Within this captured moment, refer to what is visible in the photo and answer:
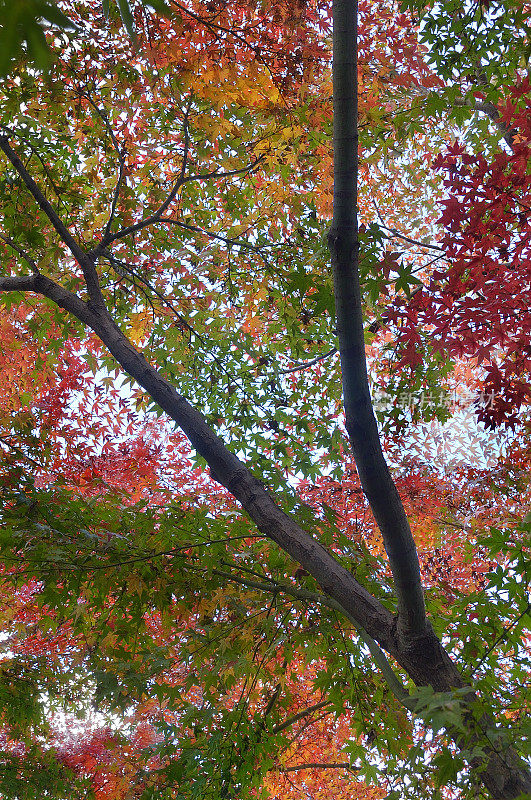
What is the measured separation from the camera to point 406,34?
4.95 m

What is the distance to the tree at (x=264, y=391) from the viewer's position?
7.25 feet

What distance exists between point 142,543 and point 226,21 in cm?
324

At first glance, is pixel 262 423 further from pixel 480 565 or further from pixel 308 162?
pixel 480 565

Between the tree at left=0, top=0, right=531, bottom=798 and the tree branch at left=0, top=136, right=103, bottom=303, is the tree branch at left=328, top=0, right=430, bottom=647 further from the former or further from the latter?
the tree branch at left=0, top=136, right=103, bottom=303

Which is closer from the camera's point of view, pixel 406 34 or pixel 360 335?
pixel 360 335

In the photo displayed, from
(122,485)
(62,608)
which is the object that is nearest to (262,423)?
(122,485)

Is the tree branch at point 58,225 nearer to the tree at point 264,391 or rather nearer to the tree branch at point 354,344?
the tree at point 264,391

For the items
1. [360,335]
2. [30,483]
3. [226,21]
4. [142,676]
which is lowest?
[142,676]

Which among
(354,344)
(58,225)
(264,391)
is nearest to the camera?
(354,344)

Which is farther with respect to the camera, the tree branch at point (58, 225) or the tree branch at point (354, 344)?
the tree branch at point (58, 225)

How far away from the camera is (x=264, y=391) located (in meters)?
4.57

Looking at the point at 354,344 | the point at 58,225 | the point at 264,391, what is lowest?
the point at 354,344

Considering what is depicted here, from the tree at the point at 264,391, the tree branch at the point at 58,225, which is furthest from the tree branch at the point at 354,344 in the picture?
the tree branch at the point at 58,225

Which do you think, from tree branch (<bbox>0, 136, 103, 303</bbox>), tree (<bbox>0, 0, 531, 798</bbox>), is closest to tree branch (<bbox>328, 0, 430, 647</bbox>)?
tree (<bbox>0, 0, 531, 798</bbox>)
